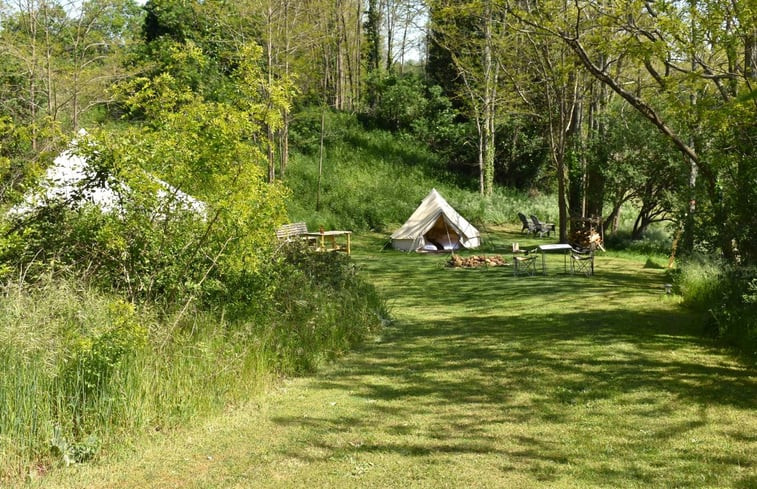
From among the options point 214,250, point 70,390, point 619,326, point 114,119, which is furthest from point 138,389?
point 114,119

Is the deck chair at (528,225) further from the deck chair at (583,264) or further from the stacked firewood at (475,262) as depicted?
the deck chair at (583,264)

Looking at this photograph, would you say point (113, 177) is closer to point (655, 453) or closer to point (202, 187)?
point (202, 187)

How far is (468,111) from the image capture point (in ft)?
108

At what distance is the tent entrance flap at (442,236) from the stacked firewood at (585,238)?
3.65m

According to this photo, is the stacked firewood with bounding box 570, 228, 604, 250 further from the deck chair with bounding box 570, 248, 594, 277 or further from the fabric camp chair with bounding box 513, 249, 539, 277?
the fabric camp chair with bounding box 513, 249, 539, 277

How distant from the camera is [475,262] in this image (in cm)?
1838

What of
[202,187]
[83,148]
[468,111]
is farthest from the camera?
[468,111]

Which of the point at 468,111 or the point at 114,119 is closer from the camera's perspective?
the point at 114,119

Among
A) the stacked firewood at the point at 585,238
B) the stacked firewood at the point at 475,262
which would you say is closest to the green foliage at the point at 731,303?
the stacked firewood at the point at 475,262

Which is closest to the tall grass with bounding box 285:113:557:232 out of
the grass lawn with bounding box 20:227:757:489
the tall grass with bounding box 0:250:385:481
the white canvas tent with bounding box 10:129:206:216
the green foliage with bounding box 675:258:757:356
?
the green foliage with bounding box 675:258:757:356

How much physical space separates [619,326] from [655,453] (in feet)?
17.1

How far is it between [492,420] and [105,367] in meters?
3.15

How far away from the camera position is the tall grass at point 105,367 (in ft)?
16.1

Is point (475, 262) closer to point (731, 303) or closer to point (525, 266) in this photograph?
point (525, 266)
